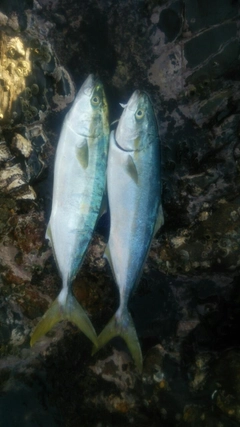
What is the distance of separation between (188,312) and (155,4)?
9.63 feet

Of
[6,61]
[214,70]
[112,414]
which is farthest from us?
[112,414]

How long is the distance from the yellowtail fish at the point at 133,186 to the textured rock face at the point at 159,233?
0.52 metres

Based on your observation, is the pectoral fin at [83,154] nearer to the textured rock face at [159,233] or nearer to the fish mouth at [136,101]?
the fish mouth at [136,101]

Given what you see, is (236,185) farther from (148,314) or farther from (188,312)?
(148,314)

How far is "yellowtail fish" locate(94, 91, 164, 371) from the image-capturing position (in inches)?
101

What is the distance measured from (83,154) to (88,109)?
0.35m

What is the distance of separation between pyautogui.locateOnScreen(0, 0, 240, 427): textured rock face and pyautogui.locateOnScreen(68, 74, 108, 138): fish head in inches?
22.8

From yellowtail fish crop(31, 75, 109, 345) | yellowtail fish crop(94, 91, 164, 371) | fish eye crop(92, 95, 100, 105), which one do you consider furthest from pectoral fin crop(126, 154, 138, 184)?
fish eye crop(92, 95, 100, 105)

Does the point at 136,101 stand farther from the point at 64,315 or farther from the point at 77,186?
the point at 64,315

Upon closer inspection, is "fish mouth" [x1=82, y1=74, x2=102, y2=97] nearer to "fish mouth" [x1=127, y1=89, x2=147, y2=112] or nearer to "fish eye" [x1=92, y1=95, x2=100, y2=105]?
"fish eye" [x1=92, y1=95, x2=100, y2=105]

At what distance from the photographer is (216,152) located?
9.94ft

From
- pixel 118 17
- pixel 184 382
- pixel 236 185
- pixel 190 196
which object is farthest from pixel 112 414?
pixel 118 17

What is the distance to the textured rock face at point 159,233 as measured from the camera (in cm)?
288

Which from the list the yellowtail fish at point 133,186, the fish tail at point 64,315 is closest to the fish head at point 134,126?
the yellowtail fish at point 133,186
